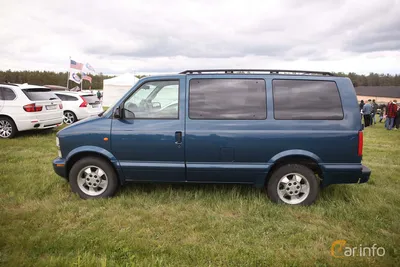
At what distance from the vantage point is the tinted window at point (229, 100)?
4012mm

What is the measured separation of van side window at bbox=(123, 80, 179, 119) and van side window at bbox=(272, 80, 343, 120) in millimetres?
1454

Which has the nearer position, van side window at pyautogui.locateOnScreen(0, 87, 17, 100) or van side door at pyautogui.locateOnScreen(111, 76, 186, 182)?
van side door at pyautogui.locateOnScreen(111, 76, 186, 182)

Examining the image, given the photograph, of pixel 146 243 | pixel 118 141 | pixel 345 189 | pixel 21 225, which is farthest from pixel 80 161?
pixel 345 189

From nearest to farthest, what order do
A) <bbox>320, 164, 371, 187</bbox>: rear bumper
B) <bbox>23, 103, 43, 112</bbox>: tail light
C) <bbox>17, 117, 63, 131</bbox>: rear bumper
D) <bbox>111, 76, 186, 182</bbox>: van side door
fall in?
1. <bbox>320, 164, 371, 187</bbox>: rear bumper
2. <bbox>111, 76, 186, 182</bbox>: van side door
3. <bbox>23, 103, 43, 112</bbox>: tail light
4. <bbox>17, 117, 63, 131</bbox>: rear bumper

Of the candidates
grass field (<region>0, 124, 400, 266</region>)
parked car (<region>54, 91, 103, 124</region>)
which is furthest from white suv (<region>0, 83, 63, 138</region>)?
grass field (<region>0, 124, 400, 266</region>)

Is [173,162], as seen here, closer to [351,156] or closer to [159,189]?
[159,189]

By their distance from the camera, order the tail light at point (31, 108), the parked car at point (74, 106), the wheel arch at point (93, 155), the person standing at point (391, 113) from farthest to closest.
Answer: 1. the person standing at point (391, 113)
2. the parked car at point (74, 106)
3. the tail light at point (31, 108)
4. the wheel arch at point (93, 155)

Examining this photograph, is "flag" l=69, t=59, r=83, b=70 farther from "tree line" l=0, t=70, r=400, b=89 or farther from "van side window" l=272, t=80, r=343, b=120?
"tree line" l=0, t=70, r=400, b=89

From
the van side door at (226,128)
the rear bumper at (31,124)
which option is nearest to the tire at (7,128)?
the rear bumper at (31,124)

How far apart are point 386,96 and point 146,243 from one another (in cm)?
8739

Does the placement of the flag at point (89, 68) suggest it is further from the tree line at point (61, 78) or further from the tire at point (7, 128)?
the tree line at point (61, 78)

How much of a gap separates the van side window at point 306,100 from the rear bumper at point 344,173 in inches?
26.6

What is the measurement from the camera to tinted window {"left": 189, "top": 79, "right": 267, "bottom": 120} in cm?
401

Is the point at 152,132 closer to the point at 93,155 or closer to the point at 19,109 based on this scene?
the point at 93,155
